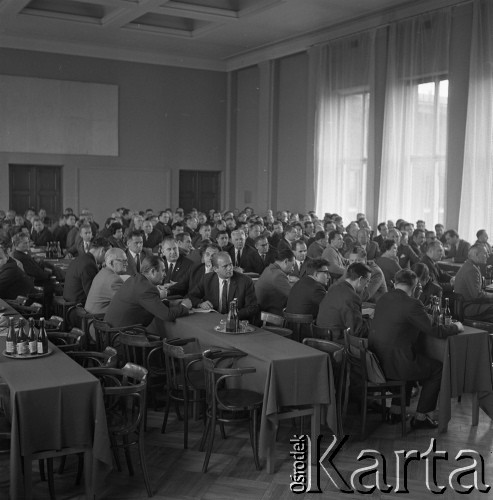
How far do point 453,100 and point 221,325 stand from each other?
10.4m

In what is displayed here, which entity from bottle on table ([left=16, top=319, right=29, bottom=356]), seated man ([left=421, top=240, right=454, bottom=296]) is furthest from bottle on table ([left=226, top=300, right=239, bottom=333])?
seated man ([left=421, top=240, right=454, bottom=296])

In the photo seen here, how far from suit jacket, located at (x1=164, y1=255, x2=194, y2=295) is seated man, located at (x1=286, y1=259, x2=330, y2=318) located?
179 cm

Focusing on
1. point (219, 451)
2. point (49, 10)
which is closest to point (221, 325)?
point (219, 451)

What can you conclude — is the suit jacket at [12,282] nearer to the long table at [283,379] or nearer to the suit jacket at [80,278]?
the suit jacket at [80,278]

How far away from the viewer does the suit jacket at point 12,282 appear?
836cm

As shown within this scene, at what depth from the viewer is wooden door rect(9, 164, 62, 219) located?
1994 centimetres

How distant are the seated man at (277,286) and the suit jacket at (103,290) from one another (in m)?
1.67

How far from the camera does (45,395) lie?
171 inches

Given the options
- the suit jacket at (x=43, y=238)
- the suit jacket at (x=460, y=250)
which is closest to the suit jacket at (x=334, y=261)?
the suit jacket at (x=460, y=250)

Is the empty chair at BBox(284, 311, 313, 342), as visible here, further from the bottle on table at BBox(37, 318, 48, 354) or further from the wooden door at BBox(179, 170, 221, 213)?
the wooden door at BBox(179, 170, 221, 213)

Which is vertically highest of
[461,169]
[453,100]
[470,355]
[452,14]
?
[452,14]

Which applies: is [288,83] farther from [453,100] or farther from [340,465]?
[340,465]

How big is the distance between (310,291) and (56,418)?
3.47 metres

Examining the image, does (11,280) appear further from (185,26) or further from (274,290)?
(185,26)
